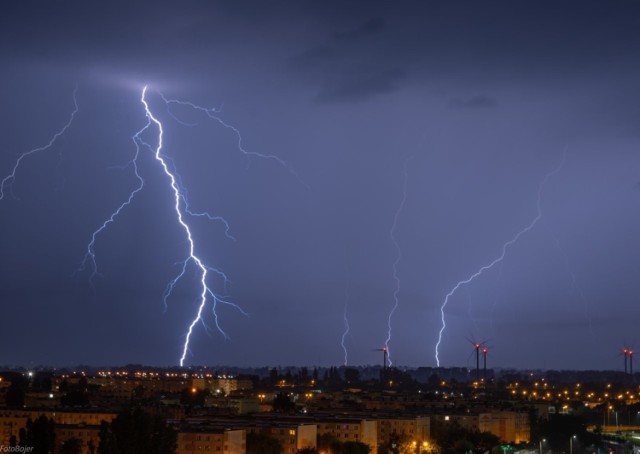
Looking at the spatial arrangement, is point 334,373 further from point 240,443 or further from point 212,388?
point 240,443

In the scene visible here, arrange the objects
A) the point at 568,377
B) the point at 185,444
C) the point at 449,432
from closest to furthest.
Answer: the point at 185,444 < the point at 449,432 < the point at 568,377

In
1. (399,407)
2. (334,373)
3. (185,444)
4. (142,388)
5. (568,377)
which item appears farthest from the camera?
(568,377)

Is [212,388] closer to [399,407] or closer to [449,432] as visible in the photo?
[399,407]

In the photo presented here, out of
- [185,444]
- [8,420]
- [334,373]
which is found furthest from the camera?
[334,373]

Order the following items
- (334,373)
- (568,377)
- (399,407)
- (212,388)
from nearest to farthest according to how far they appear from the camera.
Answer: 1. (399,407)
2. (212,388)
3. (334,373)
4. (568,377)

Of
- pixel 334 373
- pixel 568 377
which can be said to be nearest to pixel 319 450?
pixel 334 373

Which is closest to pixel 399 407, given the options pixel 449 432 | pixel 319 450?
pixel 449 432

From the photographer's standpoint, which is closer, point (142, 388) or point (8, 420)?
point (8, 420)

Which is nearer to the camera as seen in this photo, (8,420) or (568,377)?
(8,420)

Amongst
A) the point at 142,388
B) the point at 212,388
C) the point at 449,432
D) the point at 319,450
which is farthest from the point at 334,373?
the point at 319,450
